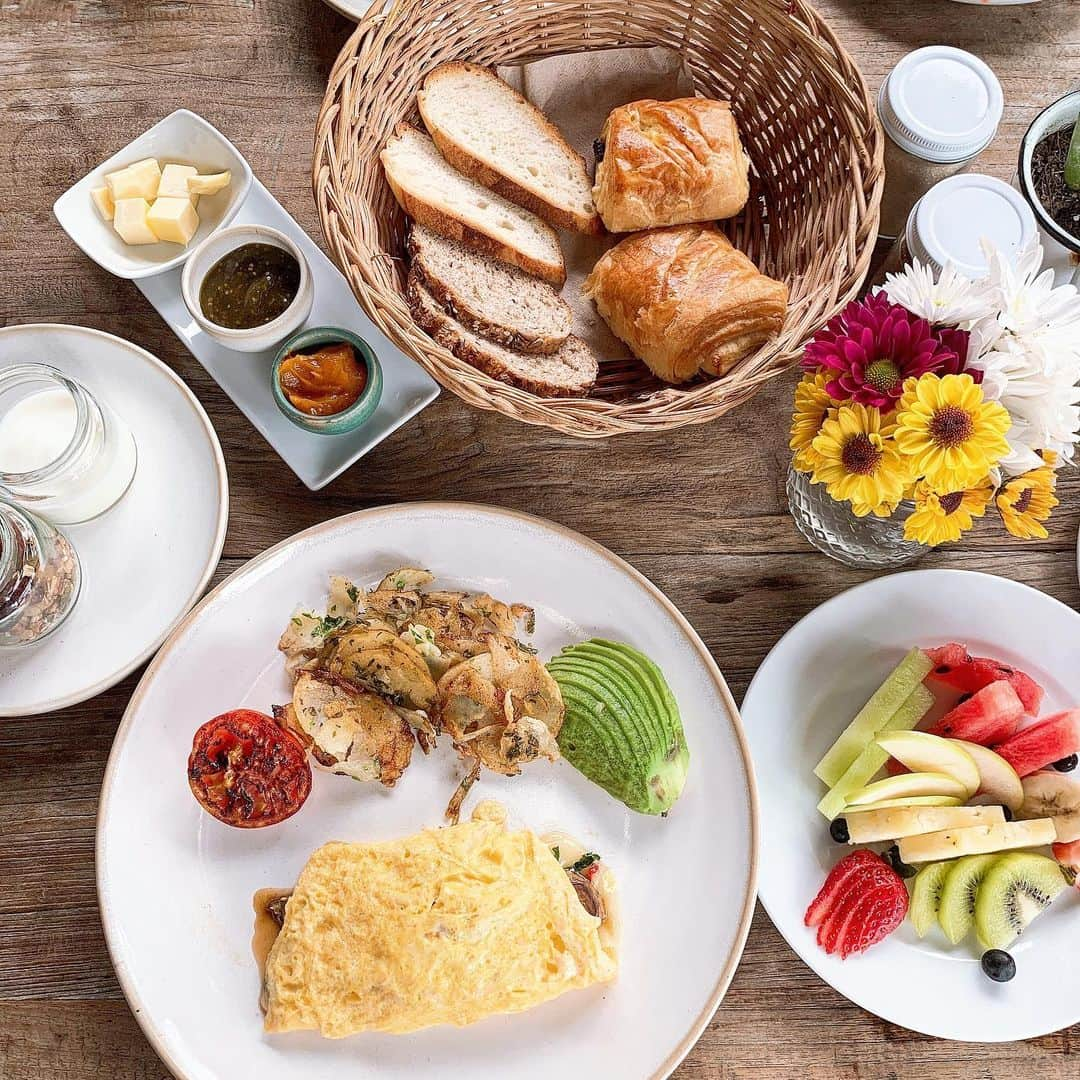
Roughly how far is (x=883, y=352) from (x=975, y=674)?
0.79 metres

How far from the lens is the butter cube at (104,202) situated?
1.95 metres

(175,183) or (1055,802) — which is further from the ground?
(175,183)

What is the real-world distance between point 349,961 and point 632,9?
6.53ft

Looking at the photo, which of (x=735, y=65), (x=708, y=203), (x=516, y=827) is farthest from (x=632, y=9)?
(x=516, y=827)

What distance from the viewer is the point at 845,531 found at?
190 centimetres

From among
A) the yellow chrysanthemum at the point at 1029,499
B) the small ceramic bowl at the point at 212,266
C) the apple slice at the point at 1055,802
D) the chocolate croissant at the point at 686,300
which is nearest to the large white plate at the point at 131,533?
the small ceramic bowl at the point at 212,266

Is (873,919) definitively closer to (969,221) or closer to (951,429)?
(951,429)

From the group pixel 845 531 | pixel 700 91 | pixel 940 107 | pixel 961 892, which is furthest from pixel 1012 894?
pixel 700 91

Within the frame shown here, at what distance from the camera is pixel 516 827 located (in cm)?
187

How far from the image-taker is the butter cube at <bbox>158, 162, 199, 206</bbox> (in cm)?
196

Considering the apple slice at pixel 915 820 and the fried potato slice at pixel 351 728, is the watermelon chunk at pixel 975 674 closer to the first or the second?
the apple slice at pixel 915 820

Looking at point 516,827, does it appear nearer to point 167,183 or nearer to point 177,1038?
Answer: point 177,1038

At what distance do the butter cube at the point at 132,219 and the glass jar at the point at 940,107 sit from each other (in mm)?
1523

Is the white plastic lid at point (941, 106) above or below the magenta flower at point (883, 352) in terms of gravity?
above
